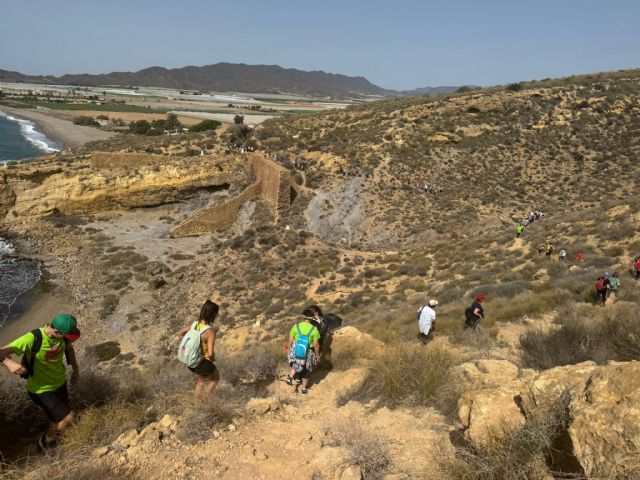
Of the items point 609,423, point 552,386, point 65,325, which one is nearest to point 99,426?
point 65,325

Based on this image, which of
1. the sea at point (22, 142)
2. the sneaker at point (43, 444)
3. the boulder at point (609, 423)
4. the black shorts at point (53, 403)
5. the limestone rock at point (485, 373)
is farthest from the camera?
the sea at point (22, 142)

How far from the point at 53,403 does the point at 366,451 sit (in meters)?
3.34

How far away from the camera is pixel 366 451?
387cm

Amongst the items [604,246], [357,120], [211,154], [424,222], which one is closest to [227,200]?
[211,154]

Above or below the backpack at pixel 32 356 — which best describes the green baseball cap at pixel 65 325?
above

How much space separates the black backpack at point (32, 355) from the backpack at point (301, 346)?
3.23 metres

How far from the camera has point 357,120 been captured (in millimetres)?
37969

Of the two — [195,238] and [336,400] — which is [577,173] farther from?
[336,400]

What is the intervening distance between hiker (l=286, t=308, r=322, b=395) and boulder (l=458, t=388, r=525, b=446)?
2.76 metres

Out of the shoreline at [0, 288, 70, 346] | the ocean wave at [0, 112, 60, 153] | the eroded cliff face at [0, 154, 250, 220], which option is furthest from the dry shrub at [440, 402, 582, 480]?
the ocean wave at [0, 112, 60, 153]

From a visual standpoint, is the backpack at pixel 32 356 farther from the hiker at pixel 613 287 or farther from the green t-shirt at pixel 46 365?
the hiker at pixel 613 287

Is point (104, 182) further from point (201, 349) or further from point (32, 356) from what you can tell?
point (32, 356)

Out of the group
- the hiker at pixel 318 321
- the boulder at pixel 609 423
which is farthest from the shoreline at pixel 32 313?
the boulder at pixel 609 423

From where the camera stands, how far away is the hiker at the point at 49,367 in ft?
13.9
